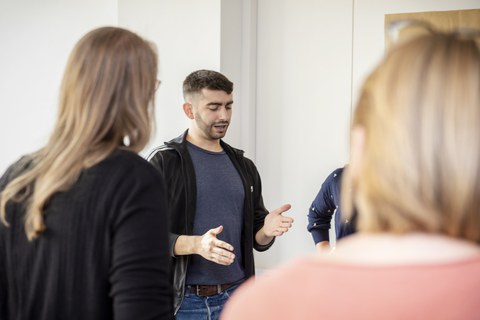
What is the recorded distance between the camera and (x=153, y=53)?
120cm

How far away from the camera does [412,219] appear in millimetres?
719

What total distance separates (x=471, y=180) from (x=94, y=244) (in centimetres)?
69

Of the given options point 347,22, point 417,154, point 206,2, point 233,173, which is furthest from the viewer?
point 347,22

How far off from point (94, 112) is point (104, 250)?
0.27m

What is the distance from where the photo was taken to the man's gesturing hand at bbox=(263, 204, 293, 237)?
2.28 meters

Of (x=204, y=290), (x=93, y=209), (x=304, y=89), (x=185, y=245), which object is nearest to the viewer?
(x=93, y=209)

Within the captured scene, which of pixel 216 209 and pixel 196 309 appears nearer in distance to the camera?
pixel 196 309

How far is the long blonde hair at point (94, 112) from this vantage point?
3.66 feet

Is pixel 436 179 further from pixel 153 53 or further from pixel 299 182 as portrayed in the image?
pixel 299 182

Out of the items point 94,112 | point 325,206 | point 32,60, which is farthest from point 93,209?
point 32,60

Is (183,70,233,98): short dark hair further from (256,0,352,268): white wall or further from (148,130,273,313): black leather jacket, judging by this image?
(256,0,352,268): white wall

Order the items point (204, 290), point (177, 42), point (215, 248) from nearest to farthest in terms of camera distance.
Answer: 1. point (215, 248)
2. point (204, 290)
3. point (177, 42)

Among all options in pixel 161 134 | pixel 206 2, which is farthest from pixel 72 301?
pixel 206 2

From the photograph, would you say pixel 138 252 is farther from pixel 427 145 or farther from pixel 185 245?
pixel 185 245
